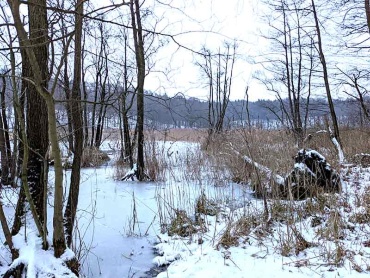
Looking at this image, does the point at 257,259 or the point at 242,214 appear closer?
the point at 257,259

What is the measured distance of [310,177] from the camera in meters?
4.51

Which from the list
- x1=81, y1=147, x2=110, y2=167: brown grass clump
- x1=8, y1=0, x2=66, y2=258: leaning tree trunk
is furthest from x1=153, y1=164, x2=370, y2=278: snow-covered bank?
x1=81, y1=147, x2=110, y2=167: brown grass clump

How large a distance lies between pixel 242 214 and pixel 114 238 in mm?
1388

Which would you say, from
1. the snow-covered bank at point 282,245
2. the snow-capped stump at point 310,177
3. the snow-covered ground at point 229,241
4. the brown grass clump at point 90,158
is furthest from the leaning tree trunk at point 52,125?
the brown grass clump at point 90,158

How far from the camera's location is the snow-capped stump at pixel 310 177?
4203 mm

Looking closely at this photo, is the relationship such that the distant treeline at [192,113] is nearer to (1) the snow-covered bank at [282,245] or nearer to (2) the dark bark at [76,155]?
(2) the dark bark at [76,155]

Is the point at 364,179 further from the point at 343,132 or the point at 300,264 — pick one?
the point at 343,132

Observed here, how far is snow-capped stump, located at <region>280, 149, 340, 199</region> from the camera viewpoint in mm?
4203

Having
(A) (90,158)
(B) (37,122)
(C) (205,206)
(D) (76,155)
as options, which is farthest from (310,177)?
(A) (90,158)

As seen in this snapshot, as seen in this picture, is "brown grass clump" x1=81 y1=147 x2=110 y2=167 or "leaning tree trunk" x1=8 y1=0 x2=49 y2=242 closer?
"leaning tree trunk" x1=8 y1=0 x2=49 y2=242

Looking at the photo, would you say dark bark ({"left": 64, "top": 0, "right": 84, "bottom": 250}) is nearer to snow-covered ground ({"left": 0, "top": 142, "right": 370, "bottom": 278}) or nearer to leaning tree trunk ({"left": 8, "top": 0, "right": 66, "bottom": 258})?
snow-covered ground ({"left": 0, "top": 142, "right": 370, "bottom": 278})

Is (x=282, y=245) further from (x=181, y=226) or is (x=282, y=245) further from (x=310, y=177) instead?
(x=310, y=177)

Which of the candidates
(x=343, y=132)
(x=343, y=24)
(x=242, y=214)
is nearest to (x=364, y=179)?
(x=242, y=214)

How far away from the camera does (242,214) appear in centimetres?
365
